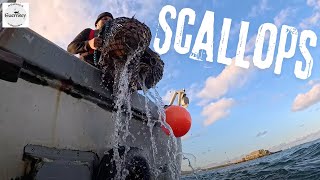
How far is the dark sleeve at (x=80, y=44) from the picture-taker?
3861 mm

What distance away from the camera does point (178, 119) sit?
4277 mm

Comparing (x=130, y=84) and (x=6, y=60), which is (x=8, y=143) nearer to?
(x=6, y=60)

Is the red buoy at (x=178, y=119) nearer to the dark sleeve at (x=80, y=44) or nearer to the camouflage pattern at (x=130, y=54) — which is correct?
the camouflage pattern at (x=130, y=54)

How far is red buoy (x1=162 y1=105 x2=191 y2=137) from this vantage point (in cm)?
428

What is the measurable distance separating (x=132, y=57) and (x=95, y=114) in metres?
0.72

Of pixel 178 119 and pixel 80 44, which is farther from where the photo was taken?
pixel 178 119

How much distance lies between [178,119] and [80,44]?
1.69m

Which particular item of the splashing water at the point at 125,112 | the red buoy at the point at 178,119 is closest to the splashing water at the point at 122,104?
the splashing water at the point at 125,112

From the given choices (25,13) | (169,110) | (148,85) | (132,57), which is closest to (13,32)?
(25,13)

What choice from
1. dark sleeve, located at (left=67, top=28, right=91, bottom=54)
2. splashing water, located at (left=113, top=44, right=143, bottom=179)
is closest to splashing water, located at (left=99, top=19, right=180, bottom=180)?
splashing water, located at (left=113, top=44, right=143, bottom=179)

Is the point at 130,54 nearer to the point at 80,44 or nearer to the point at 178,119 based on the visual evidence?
the point at 80,44

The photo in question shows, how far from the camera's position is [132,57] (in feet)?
10.3

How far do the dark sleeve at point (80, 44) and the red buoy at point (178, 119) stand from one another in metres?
1.46

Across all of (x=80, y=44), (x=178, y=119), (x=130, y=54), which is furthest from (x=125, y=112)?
(x=80, y=44)
